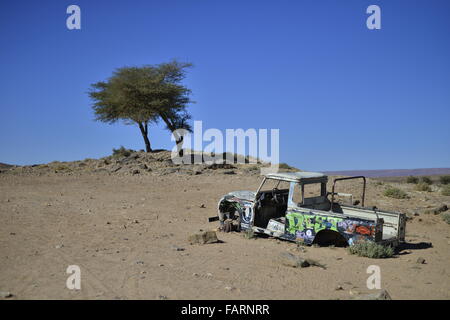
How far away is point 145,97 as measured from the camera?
35.8 meters

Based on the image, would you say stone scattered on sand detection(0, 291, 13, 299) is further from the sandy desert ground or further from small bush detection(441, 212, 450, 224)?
small bush detection(441, 212, 450, 224)

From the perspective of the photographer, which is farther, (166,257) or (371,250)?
(371,250)

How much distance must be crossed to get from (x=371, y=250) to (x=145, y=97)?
1142 inches

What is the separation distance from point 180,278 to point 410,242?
6.89 metres

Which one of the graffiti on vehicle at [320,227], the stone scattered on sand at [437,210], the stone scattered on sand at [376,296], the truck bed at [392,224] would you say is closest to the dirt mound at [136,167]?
the stone scattered on sand at [437,210]

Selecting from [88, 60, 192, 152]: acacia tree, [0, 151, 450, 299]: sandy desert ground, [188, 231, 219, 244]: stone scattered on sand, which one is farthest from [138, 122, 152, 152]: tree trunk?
[188, 231, 219, 244]: stone scattered on sand

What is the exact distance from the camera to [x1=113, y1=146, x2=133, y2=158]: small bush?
34.5 metres

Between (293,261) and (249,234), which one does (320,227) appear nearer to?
(293,261)

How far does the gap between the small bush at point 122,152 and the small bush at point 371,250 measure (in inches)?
1062

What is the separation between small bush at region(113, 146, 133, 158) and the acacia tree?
2013 mm

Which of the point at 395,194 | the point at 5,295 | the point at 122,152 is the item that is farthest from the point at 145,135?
the point at 5,295
